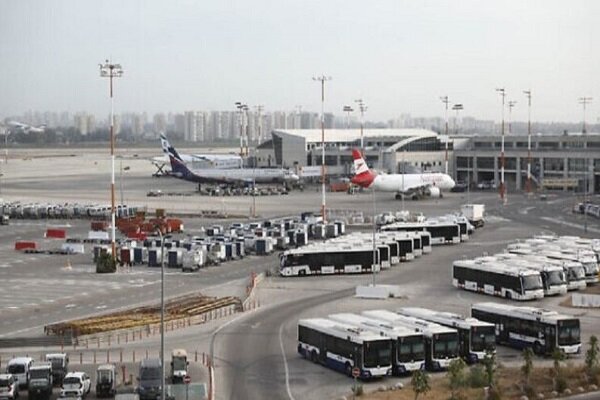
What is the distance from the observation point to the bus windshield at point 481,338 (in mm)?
25703

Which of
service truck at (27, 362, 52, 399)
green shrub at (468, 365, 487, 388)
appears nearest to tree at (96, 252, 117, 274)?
service truck at (27, 362, 52, 399)

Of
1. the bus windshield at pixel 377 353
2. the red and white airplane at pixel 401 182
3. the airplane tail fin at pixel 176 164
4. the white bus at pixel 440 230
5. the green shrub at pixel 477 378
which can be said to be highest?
the airplane tail fin at pixel 176 164

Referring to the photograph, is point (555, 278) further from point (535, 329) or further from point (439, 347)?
point (439, 347)

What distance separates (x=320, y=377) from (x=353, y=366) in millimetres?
904

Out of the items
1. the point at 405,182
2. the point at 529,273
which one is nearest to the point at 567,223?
the point at 405,182

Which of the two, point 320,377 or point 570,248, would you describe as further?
point 570,248

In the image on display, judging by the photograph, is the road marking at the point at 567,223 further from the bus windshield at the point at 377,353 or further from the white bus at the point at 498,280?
the bus windshield at the point at 377,353

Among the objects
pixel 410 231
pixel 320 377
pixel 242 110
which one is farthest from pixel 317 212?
pixel 320 377

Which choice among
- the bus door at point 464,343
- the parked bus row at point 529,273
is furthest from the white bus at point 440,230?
the bus door at point 464,343

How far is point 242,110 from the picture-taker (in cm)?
8444

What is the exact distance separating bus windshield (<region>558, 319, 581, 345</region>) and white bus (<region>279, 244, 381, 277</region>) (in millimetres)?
16584

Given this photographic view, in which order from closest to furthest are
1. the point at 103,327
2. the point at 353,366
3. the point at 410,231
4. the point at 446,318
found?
1. the point at 353,366
2. the point at 446,318
3. the point at 103,327
4. the point at 410,231

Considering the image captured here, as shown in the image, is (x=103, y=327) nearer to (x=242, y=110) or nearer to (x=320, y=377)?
(x=320, y=377)

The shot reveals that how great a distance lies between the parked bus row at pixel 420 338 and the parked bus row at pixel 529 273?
23.7 feet
